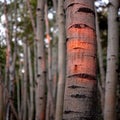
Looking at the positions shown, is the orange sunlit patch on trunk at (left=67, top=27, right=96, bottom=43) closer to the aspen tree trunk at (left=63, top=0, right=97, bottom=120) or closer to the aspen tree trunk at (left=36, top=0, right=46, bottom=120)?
the aspen tree trunk at (left=63, top=0, right=97, bottom=120)

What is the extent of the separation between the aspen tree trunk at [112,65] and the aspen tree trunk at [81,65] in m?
2.31

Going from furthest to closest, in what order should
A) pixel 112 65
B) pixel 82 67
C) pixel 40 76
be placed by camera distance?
1. pixel 40 76
2. pixel 112 65
3. pixel 82 67

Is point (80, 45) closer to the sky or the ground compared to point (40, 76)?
closer to the ground

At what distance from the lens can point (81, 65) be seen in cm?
160

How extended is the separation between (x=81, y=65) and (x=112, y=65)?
2.56 metres

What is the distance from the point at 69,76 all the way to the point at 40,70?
332cm

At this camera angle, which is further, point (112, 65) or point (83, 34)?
point (112, 65)

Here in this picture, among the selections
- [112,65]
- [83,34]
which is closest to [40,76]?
[112,65]

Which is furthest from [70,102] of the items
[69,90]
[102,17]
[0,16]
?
[102,17]

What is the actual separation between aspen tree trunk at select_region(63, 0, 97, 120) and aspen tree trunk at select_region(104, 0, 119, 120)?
2313 mm

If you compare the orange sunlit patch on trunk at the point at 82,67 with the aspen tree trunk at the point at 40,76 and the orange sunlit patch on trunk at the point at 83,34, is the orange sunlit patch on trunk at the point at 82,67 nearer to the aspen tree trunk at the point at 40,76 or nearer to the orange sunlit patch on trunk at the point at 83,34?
the orange sunlit patch on trunk at the point at 83,34

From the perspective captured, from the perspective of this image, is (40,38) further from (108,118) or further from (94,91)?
(94,91)

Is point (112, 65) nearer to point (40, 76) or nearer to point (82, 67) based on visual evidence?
point (40, 76)

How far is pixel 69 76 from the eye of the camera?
5.34ft
